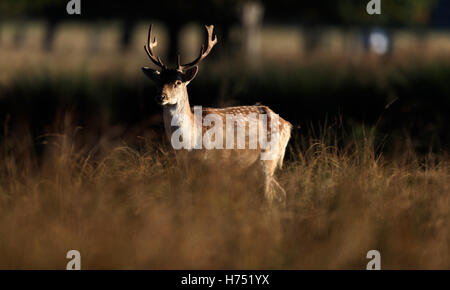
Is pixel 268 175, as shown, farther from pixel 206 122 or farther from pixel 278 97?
pixel 278 97

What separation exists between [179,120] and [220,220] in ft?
5.04

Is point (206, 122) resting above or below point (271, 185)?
above

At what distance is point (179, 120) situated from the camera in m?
5.78

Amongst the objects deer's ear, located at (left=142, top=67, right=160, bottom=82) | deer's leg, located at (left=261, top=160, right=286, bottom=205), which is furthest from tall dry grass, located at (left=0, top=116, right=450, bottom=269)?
deer's ear, located at (left=142, top=67, right=160, bottom=82)

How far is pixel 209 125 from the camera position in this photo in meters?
6.03

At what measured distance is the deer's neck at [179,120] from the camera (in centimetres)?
577

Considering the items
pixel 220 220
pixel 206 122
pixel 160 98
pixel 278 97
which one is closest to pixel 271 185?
pixel 206 122

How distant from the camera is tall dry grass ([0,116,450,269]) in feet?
13.5

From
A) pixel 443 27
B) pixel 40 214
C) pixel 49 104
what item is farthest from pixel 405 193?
pixel 443 27

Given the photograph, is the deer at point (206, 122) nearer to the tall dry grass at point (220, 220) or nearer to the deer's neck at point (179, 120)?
the deer's neck at point (179, 120)

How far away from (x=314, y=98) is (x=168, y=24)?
40.9 ft

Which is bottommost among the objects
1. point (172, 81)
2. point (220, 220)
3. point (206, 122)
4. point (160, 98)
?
point (220, 220)
